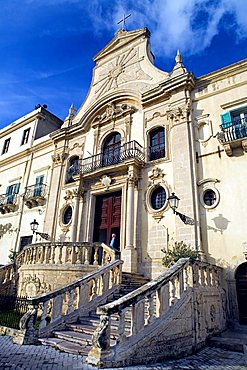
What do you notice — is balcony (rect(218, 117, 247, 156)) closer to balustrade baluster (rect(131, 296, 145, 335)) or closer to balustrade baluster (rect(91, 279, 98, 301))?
balustrade baluster (rect(91, 279, 98, 301))

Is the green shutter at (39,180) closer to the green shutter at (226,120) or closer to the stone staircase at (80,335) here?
the stone staircase at (80,335)

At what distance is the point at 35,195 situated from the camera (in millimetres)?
16922

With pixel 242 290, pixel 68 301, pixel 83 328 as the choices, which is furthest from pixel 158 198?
pixel 83 328

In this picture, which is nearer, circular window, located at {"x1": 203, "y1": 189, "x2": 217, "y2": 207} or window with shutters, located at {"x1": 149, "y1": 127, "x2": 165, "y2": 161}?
circular window, located at {"x1": 203, "y1": 189, "x2": 217, "y2": 207}

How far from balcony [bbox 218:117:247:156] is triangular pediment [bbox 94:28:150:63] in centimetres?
935

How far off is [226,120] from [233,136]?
101cm

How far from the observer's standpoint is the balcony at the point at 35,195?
16500 millimetres

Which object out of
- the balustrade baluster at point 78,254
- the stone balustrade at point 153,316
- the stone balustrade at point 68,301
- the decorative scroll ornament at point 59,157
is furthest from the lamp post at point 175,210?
the decorative scroll ornament at point 59,157

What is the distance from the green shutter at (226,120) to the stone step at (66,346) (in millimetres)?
9368

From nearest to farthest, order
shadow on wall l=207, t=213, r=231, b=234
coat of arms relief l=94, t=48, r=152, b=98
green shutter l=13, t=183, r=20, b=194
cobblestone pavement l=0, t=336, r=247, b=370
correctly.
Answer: cobblestone pavement l=0, t=336, r=247, b=370 < shadow on wall l=207, t=213, r=231, b=234 < coat of arms relief l=94, t=48, r=152, b=98 < green shutter l=13, t=183, r=20, b=194

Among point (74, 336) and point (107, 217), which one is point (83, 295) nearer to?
point (74, 336)

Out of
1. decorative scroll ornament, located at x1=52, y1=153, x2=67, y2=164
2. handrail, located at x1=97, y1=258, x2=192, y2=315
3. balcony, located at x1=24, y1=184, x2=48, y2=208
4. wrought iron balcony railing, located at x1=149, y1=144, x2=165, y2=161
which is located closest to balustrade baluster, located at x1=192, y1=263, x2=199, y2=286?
handrail, located at x1=97, y1=258, x2=192, y2=315

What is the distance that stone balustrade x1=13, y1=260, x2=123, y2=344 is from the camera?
5895 millimetres

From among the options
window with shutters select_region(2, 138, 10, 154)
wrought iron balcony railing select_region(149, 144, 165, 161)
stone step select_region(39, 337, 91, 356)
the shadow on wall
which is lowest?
stone step select_region(39, 337, 91, 356)
